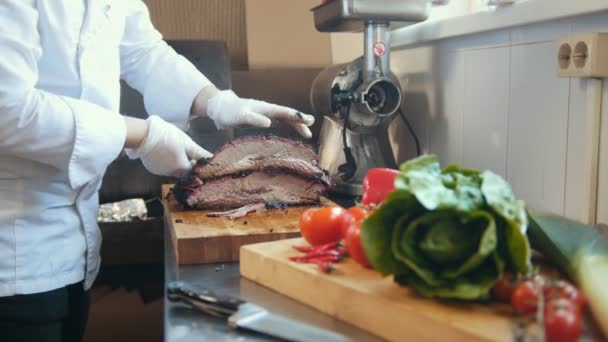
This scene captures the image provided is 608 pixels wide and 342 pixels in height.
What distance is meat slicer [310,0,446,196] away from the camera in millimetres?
1465

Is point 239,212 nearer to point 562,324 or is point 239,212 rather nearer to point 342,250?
point 342,250

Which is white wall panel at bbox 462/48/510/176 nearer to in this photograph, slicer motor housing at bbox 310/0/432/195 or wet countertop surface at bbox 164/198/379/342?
slicer motor housing at bbox 310/0/432/195

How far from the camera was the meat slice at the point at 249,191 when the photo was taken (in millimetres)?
1187

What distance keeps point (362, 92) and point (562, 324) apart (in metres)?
Answer: 0.96

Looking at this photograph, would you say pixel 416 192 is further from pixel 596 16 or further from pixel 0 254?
pixel 0 254

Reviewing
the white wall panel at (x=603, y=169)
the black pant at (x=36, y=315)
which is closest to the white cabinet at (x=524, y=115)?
the white wall panel at (x=603, y=169)

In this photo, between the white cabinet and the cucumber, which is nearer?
the cucumber

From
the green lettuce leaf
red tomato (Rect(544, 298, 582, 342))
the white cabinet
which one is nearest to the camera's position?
red tomato (Rect(544, 298, 582, 342))

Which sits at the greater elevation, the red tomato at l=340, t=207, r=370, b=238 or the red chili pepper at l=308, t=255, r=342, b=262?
the red tomato at l=340, t=207, r=370, b=238

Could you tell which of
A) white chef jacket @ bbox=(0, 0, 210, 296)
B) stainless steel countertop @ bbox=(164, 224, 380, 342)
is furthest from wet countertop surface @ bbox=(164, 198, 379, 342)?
white chef jacket @ bbox=(0, 0, 210, 296)

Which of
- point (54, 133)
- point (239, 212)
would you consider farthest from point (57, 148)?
point (239, 212)

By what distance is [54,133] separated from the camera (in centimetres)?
97

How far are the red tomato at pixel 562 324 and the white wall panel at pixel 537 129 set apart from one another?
24.4 inches

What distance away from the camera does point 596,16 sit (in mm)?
1018
